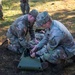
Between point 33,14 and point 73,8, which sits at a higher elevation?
point 33,14

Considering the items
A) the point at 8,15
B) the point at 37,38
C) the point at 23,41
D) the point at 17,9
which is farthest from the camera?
the point at 17,9

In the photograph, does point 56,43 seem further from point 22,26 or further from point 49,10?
point 49,10

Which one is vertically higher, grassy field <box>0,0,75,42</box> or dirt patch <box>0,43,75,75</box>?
dirt patch <box>0,43,75,75</box>

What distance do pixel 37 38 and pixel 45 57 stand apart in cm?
135

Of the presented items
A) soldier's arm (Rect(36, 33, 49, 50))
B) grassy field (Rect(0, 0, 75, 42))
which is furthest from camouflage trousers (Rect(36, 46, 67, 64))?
grassy field (Rect(0, 0, 75, 42))

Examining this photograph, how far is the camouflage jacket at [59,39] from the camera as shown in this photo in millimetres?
5309

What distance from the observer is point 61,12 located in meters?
11.5

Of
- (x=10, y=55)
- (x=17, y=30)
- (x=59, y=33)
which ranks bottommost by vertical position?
(x=10, y=55)

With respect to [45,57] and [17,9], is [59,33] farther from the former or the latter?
[17,9]

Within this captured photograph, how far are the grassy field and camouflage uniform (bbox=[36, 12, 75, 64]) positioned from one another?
10.1 feet

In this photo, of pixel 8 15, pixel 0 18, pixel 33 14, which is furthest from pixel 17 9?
pixel 33 14

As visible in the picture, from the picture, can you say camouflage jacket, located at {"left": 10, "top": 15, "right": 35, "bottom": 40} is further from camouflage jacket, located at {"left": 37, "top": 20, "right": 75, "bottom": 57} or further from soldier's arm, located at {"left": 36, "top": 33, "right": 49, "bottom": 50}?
camouflage jacket, located at {"left": 37, "top": 20, "right": 75, "bottom": 57}

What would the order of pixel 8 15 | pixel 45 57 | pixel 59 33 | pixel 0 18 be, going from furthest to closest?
1. pixel 8 15
2. pixel 0 18
3. pixel 45 57
4. pixel 59 33

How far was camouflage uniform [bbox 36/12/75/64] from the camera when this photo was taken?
529 centimetres
